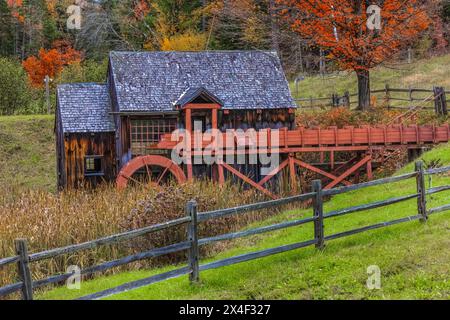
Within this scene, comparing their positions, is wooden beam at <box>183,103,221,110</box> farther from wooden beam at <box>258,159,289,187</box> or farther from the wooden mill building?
wooden beam at <box>258,159,289,187</box>

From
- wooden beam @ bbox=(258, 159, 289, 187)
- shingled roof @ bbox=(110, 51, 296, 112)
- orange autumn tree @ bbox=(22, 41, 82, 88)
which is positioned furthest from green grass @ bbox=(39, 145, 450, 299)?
orange autumn tree @ bbox=(22, 41, 82, 88)

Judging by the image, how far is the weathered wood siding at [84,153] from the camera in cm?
3077

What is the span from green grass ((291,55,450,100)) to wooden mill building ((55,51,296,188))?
1090 centimetres

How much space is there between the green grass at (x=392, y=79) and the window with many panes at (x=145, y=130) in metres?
14.6

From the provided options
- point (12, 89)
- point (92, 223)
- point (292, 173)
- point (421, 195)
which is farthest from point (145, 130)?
point (12, 89)

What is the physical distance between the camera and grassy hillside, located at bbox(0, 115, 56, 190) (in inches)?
1446

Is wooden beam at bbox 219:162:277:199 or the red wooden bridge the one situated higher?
the red wooden bridge

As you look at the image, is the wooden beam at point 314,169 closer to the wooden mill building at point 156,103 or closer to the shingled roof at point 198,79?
the wooden mill building at point 156,103

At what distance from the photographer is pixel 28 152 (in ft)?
132

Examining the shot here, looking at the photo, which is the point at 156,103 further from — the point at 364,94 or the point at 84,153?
the point at 364,94

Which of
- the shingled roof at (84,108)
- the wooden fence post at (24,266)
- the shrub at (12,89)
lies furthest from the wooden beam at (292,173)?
the shrub at (12,89)
